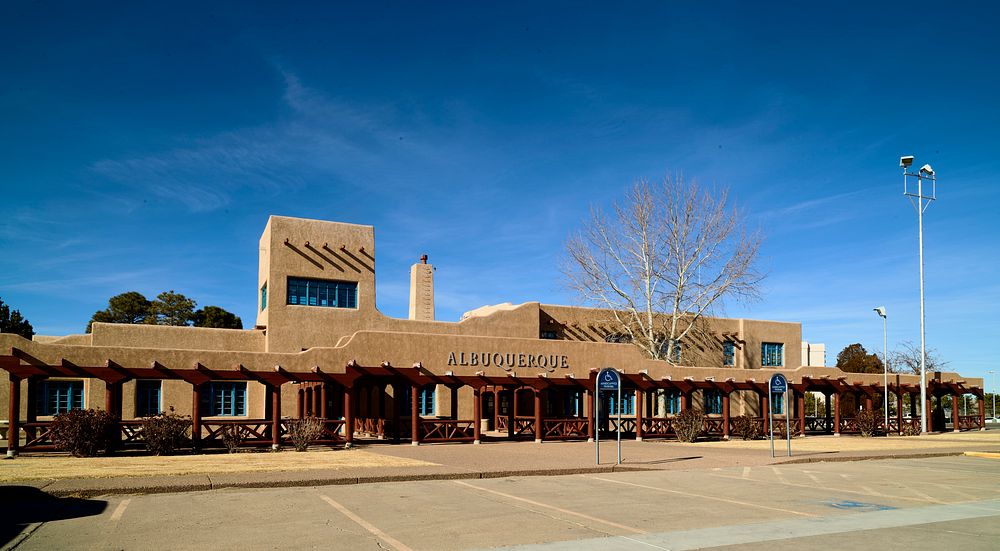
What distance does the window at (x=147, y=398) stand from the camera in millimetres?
30484

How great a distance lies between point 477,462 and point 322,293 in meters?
17.7

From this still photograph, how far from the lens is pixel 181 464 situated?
18234mm

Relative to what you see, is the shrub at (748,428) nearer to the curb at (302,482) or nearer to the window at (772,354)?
the curb at (302,482)

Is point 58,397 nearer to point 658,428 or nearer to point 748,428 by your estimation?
point 658,428

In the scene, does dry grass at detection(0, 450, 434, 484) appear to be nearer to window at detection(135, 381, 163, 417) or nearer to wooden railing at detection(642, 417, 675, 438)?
window at detection(135, 381, 163, 417)

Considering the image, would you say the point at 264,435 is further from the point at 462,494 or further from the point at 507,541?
the point at 507,541

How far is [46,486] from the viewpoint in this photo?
1316cm

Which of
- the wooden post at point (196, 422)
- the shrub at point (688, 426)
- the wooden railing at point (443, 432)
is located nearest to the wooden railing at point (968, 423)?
the shrub at point (688, 426)

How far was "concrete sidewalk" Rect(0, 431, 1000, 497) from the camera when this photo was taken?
13820 mm

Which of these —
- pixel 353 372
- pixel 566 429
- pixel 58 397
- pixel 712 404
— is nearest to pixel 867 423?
pixel 712 404

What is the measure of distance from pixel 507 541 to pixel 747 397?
39.0m

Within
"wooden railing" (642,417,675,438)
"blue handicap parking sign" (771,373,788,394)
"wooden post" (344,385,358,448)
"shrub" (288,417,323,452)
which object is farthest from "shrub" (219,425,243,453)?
"wooden railing" (642,417,675,438)

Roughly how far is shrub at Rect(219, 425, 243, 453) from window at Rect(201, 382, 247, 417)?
653 cm

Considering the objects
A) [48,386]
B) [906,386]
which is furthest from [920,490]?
[906,386]
